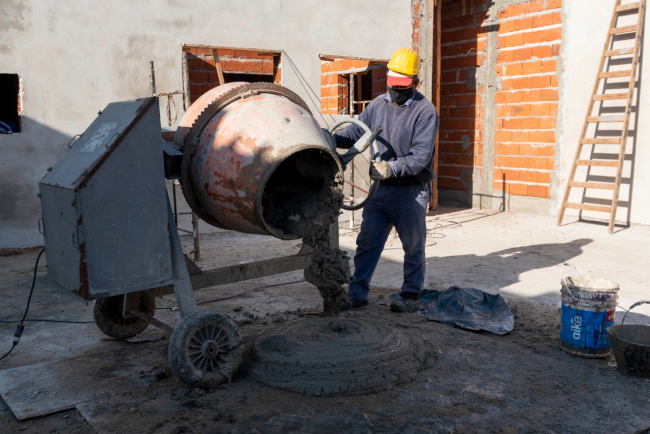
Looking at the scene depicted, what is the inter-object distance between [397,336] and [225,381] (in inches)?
37.9

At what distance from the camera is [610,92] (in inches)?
290

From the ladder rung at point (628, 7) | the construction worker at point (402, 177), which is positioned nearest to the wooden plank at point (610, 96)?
the ladder rung at point (628, 7)

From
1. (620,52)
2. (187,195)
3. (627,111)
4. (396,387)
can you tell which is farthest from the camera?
(620,52)

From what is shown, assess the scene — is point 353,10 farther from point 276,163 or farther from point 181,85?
point 276,163

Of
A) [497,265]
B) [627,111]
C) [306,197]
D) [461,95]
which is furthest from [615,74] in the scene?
[306,197]

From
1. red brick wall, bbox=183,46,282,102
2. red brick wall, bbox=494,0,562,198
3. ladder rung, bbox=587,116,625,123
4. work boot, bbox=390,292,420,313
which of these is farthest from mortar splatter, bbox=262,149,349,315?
red brick wall, bbox=494,0,562,198

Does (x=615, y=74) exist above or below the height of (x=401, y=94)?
above

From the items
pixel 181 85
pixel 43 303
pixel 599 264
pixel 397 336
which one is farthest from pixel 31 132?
pixel 599 264

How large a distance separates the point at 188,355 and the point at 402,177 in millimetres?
1959

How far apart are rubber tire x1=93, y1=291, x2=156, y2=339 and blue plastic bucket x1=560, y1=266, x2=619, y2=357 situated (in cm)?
237

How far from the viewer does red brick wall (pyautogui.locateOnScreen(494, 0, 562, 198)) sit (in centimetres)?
801

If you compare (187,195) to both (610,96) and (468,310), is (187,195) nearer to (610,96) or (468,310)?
(468,310)

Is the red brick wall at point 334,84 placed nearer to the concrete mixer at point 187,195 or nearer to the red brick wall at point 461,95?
the red brick wall at point 461,95

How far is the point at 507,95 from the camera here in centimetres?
860
